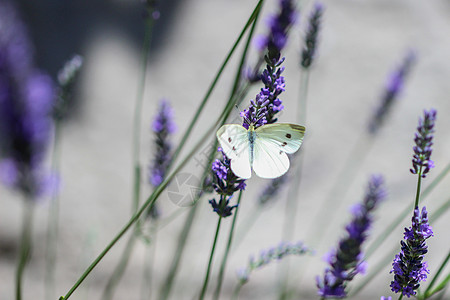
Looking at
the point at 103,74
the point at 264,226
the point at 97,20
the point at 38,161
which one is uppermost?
the point at 97,20

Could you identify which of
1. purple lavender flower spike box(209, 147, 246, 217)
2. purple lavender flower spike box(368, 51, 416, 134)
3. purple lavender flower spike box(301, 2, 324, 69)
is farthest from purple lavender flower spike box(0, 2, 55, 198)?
purple lavender flower spike box(368, 51, 416, 134)

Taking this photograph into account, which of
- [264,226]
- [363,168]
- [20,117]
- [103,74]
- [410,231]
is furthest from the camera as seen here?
[103,74]

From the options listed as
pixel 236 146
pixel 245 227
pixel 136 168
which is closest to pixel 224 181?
pixel 236 146

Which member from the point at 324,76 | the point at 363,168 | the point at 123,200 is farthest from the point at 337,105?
the point at 123,200

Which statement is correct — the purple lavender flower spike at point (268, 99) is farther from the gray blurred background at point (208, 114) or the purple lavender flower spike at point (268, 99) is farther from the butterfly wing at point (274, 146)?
the gray blurred background at point (208, 114)

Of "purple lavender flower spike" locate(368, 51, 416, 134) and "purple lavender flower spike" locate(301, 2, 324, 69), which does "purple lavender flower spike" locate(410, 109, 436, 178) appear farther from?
"purple lavender flower spike" locate(368, 51, 416, 134)

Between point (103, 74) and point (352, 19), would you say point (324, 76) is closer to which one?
point (352, 19)
